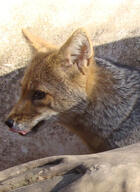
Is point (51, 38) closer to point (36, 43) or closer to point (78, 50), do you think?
point (36, 43)

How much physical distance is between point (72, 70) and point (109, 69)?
493 mm

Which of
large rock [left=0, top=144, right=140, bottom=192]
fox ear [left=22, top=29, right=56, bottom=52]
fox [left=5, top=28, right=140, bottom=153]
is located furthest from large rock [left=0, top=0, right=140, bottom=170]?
large rock [left=0, top=144, right=140, bottom=192]

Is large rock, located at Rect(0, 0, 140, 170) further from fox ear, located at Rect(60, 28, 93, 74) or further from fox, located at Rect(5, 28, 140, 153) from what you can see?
fox ear, located at Rect(60, 28, 93, 74)

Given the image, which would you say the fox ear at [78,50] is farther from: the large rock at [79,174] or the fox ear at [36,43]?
the large rock at [79,174]

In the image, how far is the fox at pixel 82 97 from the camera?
147 inches

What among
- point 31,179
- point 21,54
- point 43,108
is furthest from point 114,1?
point 31,179

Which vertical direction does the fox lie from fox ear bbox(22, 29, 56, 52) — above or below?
below

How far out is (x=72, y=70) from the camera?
3.75 m

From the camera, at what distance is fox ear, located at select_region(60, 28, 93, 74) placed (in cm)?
349

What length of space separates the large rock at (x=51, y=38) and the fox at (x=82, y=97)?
794 mm

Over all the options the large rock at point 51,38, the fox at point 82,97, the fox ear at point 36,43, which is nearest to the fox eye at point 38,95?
the fox at point 82,97

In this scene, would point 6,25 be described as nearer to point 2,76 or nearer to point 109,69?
point 2,76

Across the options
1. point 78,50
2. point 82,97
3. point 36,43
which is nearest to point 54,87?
point 82,97

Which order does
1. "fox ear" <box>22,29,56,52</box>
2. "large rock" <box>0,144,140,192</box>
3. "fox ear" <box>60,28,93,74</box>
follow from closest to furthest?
"large rock" <box>0,144,140,192</box> → "fox ear" <box>60,28,93,74</box> → "fox ear" <box>22,29,56,52</box>
